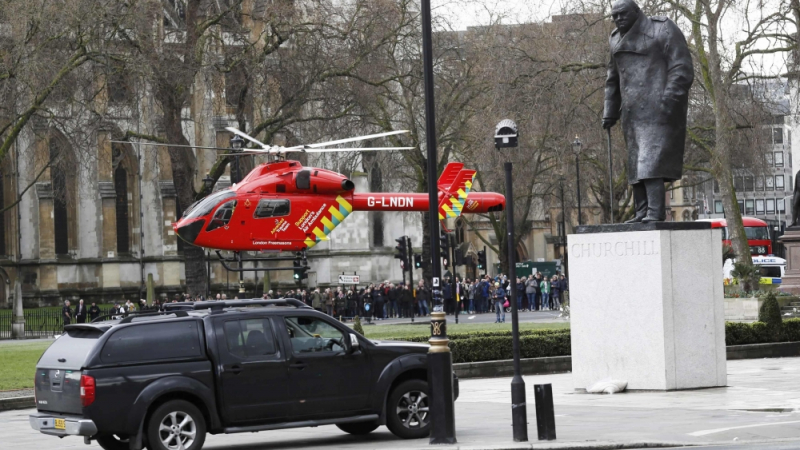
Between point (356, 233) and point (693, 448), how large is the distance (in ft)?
189

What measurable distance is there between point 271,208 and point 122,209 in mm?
36097

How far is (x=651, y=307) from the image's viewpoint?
1870 centimetres

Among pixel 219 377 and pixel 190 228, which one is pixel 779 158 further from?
pixel 219 377

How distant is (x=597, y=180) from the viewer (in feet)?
193

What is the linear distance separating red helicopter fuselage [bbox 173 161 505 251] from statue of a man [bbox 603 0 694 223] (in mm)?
15251

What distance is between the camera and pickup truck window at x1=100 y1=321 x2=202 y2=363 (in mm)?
13625

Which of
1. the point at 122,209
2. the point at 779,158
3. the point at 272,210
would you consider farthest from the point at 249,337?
the point at 779,158

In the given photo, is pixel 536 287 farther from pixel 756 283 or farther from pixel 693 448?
pixel 693 448

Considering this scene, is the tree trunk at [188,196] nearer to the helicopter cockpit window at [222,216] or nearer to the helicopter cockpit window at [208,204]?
the helicopter cockpit window at [208,204]

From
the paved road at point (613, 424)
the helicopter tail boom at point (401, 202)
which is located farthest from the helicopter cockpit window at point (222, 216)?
the paved road at point (613, 424)

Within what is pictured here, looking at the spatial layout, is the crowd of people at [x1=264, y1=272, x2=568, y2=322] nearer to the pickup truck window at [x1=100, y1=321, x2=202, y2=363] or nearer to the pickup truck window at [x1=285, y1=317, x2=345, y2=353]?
the pickup truck window at [x1=285, y1=317, x2=345, y2=353]

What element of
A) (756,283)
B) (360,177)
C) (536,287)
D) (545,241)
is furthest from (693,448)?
(545,241)

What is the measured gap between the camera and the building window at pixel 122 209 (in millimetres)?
67375

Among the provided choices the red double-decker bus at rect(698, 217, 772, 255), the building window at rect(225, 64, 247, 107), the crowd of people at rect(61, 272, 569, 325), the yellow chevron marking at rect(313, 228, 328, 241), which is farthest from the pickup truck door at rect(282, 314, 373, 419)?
the red double-decker bus at rect(698, 217, 772, 255)
